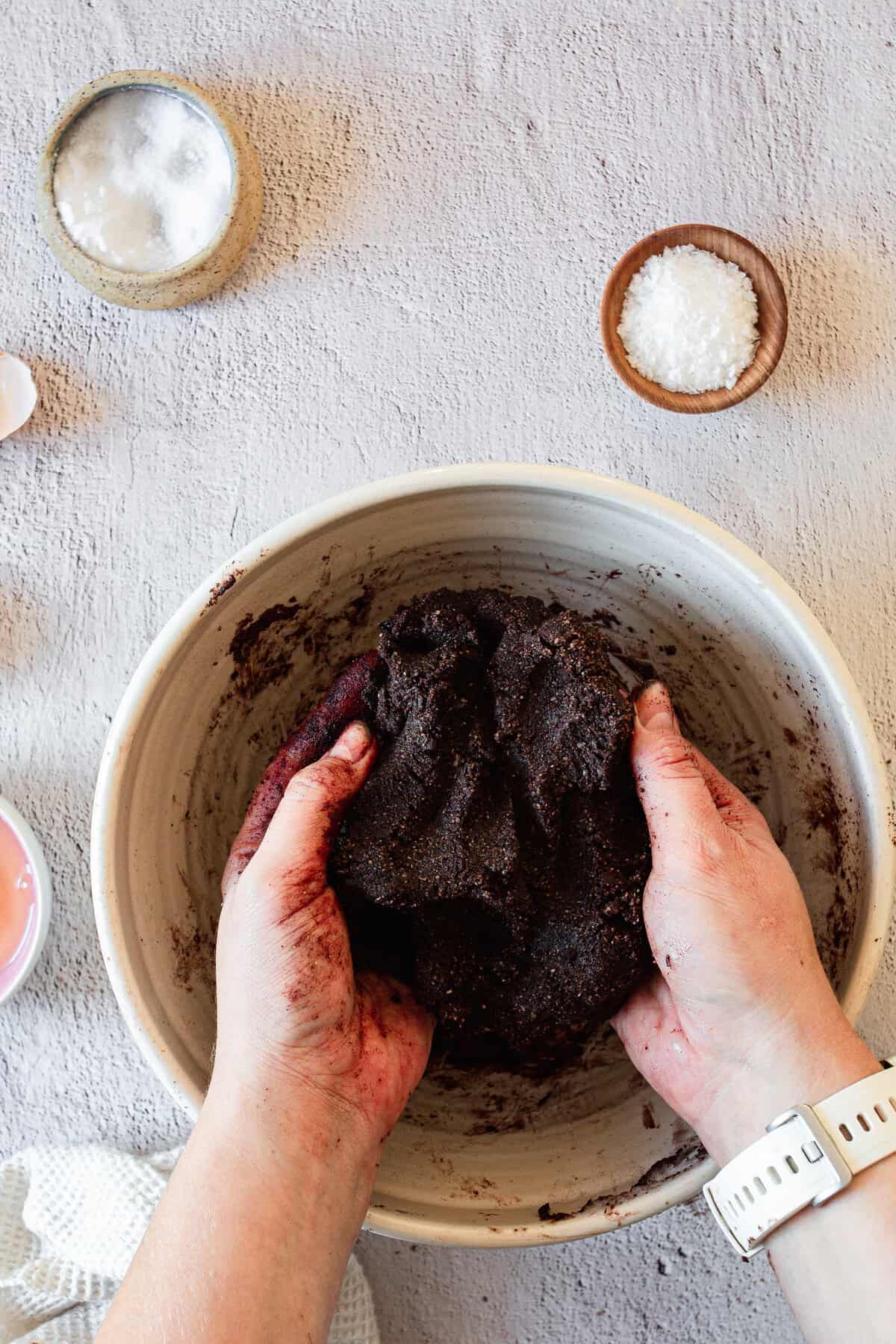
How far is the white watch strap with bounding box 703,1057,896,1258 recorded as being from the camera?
835mm

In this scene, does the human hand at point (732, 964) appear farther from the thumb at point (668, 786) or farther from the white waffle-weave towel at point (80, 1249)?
the white waffle-weave towel at point (80, 1249)

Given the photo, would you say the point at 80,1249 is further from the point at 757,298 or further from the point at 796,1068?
the point at 757,298

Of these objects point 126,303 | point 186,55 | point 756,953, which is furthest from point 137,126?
point 756,953

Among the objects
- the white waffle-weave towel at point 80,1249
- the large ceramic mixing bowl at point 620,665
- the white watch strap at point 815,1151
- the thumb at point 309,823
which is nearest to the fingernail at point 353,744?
the thumb at point 309,823

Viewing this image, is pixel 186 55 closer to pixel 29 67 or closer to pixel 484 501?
pixel 29 67

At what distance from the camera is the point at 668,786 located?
90 centimetres

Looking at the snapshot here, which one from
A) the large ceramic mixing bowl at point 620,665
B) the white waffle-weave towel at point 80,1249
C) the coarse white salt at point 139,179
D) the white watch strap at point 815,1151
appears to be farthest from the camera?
the coarse white salt at point 139,179

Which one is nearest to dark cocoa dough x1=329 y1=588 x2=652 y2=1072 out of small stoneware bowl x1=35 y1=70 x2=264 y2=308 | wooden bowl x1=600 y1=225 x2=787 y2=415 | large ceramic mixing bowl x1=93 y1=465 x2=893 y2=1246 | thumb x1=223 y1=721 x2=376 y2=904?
thumb x1=223 y1=721 x2=376 y2=904

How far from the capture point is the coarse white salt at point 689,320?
119 centimetres

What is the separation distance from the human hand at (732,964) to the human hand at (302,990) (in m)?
0.27

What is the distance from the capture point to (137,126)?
1.28 meters

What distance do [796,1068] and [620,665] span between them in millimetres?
451

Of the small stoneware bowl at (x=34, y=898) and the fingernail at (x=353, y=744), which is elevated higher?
the fingernail at (x=353, y=744)

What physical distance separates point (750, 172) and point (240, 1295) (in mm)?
1284
